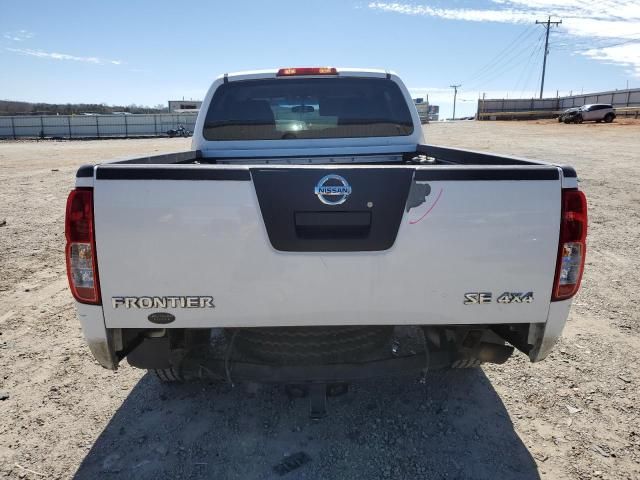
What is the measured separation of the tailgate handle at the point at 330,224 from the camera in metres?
2.15

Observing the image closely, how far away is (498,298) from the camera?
2.23 metres

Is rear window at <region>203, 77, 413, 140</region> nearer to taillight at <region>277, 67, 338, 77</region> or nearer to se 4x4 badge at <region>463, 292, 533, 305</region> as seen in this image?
taillight at <region>277, 67, 338, 77</region>

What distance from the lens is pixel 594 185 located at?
11703 mm

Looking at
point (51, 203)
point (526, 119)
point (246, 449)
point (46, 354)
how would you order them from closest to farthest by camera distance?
point (246, 449) < point (46, 354) < point (51, 203) < point (526, 119)

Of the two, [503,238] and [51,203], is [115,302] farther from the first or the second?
[51,203]

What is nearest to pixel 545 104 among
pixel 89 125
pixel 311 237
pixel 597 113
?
pixel 597 113

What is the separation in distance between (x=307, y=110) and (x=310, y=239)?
93.9 inches

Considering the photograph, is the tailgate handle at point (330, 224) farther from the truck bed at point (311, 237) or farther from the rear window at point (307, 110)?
the rear window at point (307, 110)

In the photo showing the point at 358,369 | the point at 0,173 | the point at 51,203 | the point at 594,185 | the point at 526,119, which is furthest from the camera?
the point at 526,119

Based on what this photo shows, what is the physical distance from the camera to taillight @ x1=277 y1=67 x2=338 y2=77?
395cm

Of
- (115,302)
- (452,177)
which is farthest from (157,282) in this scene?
(452,177)

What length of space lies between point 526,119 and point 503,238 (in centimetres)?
6722

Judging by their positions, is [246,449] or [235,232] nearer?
[235,232]

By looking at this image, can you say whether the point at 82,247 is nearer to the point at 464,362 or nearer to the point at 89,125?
the point at 464,362
